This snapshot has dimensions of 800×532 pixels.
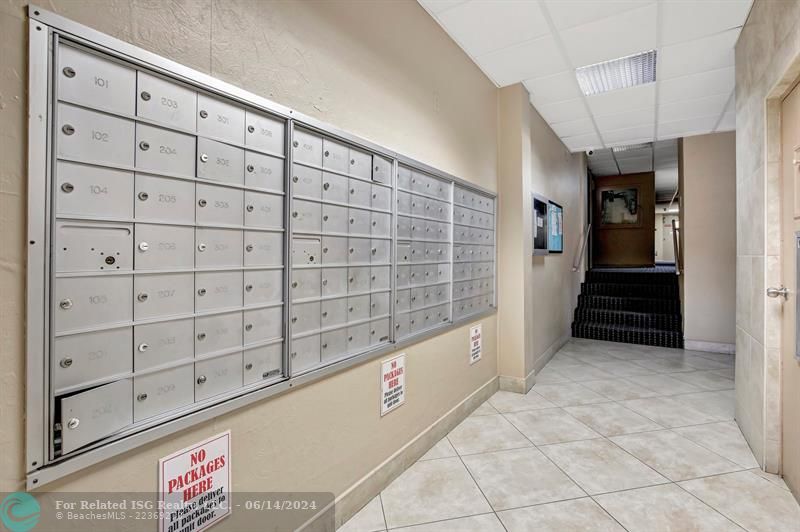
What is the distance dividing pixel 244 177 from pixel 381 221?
29.6 inches

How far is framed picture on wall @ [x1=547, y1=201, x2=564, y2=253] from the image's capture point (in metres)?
3.97

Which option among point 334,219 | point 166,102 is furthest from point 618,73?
point 166,102

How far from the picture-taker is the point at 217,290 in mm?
1163

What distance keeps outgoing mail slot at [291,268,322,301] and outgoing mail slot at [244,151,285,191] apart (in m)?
0.33

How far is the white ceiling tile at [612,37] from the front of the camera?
2258 mm

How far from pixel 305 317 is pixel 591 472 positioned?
178 centimetres

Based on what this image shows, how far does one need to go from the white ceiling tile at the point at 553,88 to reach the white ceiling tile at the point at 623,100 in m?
0.24

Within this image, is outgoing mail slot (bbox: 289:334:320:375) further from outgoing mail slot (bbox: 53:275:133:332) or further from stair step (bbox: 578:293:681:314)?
stair step (bbox: 578:293:681:314)

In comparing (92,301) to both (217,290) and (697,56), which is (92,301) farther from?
(697,56)

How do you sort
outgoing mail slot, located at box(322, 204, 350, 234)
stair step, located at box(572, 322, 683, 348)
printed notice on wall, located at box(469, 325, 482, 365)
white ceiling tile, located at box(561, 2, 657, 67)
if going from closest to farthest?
outgoing mail slot, located at box(322, 204, 350, 234) → white ceiling tile, located at box(561, 2, 657, 67) → printed notice on wall, located at box(469, 325, 482, 365) → stair step, located at box(572, 322, 683, 348)

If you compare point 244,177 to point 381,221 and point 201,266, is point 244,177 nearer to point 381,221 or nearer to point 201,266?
point 201,266

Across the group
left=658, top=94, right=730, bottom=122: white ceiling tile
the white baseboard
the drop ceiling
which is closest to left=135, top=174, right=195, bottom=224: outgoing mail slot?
the drop ceiling

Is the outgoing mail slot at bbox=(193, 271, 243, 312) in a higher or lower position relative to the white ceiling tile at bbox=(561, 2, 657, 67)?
lower

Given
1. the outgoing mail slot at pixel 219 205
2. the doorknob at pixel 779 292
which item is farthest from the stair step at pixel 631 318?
the outgoing mail slot at pixel 219 205
